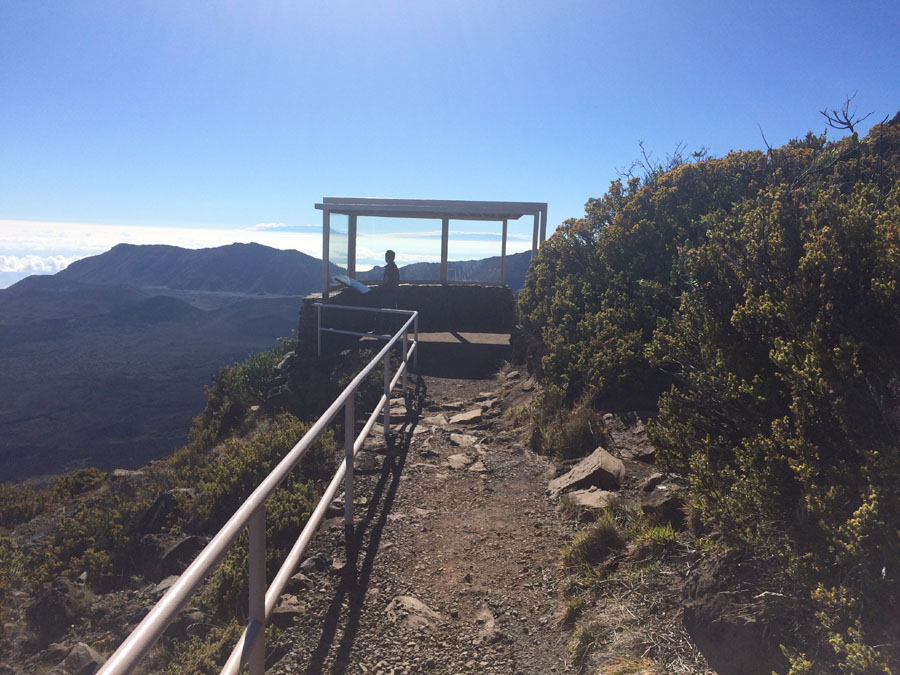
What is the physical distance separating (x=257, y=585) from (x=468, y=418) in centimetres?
487

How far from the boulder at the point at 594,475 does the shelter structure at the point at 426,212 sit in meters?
8.96

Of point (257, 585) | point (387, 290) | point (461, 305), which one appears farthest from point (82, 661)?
point (461, 305)

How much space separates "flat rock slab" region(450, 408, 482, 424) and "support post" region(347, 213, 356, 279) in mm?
7681

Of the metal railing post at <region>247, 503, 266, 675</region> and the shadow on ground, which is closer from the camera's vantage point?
the metal railing post at <region>247, 503, 266, 675</region>

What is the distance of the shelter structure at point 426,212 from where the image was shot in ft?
43.0

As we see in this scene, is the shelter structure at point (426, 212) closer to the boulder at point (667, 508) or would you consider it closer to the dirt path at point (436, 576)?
the dirt path at point (436, 576)

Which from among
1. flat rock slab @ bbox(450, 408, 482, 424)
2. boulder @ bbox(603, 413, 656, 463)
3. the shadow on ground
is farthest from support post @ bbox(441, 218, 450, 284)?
boulder @ bbox(603, 413, 656, 463)

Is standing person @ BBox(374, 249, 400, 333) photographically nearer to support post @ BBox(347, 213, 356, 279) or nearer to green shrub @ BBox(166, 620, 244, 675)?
support post @ BBox(347, 213, 356, 279)

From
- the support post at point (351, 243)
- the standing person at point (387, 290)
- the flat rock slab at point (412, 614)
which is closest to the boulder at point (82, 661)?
the flat rock slab at point (412, 614)

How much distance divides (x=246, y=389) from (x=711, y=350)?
10892 millimetres

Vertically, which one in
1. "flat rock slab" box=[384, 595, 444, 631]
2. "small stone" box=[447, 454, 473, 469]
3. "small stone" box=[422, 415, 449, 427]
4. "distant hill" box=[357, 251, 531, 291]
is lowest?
"flat rock slab" box=[384, 595, 444, 631]

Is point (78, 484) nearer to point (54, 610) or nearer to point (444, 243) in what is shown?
point (54, 610)

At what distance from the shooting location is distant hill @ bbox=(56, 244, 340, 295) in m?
103

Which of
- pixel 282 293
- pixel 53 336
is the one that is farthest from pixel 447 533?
pixel 282 293
